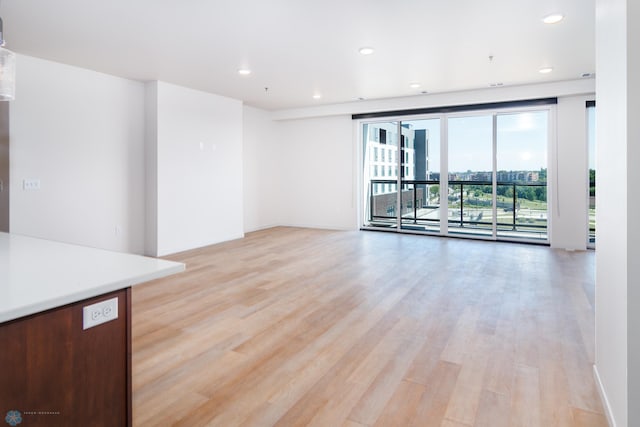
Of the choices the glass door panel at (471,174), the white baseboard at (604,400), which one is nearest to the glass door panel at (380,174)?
the glass door panel at (471,174)

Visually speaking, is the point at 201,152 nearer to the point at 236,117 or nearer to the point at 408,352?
the point at 236,117

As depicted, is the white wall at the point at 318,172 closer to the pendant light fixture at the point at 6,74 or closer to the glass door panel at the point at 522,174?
the glass door panel at the point at 522,174

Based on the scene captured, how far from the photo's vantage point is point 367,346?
2.65 metres

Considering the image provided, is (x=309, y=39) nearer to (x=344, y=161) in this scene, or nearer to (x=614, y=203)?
(x=614, y=203)

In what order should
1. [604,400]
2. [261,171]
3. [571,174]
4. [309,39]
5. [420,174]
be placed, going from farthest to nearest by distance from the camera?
1. [261,171]
2. [420,174]
3. [571,174]
4. [309,39]
5. [604,400]

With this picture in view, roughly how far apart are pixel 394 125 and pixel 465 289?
4.60 m

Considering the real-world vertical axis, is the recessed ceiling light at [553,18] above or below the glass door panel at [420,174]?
above

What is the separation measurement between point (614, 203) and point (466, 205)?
5.61 metres

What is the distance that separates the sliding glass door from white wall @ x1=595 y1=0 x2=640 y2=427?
4899mm

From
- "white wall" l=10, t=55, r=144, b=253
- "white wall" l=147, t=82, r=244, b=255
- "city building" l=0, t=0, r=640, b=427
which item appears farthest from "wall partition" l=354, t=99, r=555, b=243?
"white wall" l=10, t=55, r=144, b=253

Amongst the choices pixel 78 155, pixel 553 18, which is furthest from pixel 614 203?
pixel 78 155

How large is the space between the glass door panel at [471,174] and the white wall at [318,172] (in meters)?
1.96

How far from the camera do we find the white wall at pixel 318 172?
8.08m

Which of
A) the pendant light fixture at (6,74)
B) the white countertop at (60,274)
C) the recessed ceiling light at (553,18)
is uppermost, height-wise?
the recessed ceiling light at (553,18)
